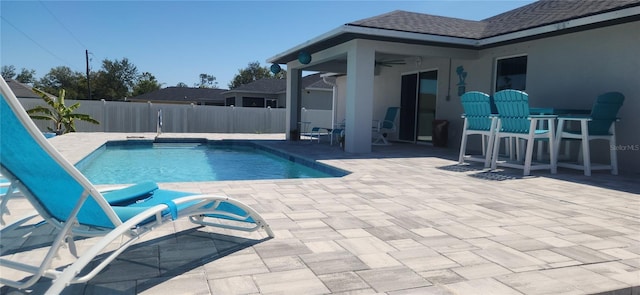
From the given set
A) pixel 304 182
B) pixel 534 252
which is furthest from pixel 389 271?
pixel 304 182

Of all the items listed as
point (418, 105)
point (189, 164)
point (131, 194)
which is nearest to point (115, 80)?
point (189, 164)

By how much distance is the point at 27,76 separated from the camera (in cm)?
5884

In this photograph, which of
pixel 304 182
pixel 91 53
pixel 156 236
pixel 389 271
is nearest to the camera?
pixel 389 271

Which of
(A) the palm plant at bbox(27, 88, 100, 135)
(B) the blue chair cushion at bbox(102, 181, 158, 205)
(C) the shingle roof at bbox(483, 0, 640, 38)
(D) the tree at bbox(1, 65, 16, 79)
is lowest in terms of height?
(B) the blue chair cushion at bbox(102, 181, 158, 205)

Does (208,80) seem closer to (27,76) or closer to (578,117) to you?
(27,76)

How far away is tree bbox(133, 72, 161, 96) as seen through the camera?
52.5 m

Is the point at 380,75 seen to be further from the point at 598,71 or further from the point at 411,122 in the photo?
the point at 598,71

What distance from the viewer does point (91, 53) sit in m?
39.0

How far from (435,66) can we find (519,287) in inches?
417

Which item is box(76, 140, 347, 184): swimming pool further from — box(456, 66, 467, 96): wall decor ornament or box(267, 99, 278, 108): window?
box(267, 99, 278, 108): window

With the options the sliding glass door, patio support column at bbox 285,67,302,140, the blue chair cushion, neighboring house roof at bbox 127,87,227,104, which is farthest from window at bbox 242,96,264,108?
the blue chair cushion

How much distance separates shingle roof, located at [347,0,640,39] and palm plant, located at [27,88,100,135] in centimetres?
1149

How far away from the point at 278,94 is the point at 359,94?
68.2 ft

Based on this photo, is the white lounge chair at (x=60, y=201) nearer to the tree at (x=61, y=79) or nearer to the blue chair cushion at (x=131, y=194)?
the blue chair cushion at (x=131, y=194)
